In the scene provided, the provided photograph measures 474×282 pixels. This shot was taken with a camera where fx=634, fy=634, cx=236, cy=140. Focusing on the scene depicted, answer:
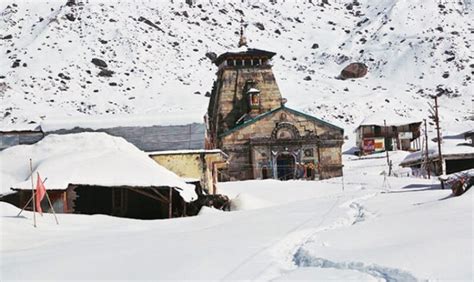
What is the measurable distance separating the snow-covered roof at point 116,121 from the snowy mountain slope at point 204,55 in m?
37.7

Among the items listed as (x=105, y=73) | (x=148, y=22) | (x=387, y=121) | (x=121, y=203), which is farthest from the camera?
(x=148, y=22)

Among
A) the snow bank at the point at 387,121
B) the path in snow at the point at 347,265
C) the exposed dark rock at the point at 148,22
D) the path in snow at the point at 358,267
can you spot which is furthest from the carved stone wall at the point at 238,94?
the exposed dark rock at the point at 148,22

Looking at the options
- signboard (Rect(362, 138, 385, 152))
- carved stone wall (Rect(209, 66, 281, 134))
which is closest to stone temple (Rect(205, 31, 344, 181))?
carved stone wall (Rect(209, 66, 281, 134))

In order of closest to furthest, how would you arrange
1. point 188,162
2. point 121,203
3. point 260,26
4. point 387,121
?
point 121,203
point 188,162
point 387,121
point 260,26

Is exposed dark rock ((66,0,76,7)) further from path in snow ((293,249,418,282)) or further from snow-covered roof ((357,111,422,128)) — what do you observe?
path in snow ((293,249,418,282))

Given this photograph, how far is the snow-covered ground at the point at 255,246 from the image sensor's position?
411 inches

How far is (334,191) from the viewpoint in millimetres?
35656

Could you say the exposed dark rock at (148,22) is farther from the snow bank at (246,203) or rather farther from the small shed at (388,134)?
the snow bank at (246,203)

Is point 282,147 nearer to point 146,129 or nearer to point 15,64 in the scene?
point 146,129

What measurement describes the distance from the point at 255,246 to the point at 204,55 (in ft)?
301

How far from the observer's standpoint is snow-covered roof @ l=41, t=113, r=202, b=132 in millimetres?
31109

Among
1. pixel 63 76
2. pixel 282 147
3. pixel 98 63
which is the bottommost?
pixel 282 147

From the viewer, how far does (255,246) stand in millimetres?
13484

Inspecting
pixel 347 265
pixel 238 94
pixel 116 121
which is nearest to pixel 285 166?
pixel 238 94
